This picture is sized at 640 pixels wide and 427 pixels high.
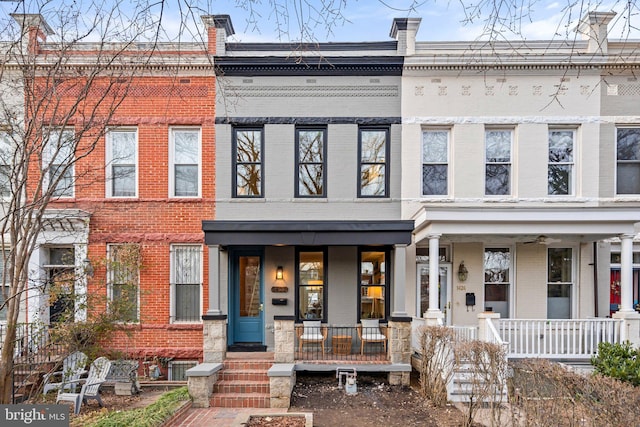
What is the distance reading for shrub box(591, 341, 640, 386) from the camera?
6.88 metres

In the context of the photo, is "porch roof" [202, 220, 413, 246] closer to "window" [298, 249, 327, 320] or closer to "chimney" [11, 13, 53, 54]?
"window" [298, 249, 327, 320]

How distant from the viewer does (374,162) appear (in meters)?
9.94

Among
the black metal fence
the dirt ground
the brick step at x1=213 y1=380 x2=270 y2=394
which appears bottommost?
the dirt ground

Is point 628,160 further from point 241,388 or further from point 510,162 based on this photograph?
point 241,388

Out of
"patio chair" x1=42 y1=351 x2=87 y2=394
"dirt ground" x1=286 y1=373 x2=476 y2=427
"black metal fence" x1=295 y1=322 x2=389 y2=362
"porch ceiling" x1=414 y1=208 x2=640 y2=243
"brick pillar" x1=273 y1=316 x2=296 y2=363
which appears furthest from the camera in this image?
"black metal fence" x1=295 y1=322 x2=389 y2=362

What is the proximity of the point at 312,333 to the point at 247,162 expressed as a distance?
14.7ft

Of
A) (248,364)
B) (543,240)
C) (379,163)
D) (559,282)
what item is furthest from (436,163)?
(248,364)

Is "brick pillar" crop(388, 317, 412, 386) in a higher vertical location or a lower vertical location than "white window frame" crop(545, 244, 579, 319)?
lower

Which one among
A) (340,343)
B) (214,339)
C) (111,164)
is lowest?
(340,343)

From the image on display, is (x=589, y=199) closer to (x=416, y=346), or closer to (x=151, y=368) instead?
(x=416, y=346)

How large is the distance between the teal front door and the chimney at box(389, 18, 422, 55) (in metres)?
6.32

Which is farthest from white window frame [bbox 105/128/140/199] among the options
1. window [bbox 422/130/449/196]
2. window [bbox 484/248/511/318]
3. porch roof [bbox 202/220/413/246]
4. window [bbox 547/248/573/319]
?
window [bbox 547/248/573/319]

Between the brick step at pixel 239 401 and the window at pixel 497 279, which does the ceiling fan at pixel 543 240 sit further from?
the brick step at pixel 239 401

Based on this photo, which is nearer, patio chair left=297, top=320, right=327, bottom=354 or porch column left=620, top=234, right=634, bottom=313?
porch column left=620, top=234, right=634, bottom=313
